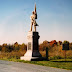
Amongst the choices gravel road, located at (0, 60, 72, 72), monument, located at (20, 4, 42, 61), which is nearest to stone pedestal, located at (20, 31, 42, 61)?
monument, located at (20, 4, 42, 61)

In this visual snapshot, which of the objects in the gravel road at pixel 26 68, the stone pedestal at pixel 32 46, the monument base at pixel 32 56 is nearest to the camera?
the gravel road at pixel 26 68

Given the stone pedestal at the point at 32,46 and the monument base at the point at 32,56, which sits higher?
the stone pedestal at the point at 32,46

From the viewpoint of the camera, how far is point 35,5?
2044cm

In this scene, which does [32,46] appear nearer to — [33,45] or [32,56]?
[33,45]

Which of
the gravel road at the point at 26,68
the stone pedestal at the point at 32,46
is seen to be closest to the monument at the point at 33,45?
the stone pedestal at the point at 32,46

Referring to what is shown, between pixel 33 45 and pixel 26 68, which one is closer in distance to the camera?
pixel 26 68

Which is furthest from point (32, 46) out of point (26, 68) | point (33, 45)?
point (26, 68)

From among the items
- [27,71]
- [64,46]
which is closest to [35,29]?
[64,46]

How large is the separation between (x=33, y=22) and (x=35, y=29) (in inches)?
40.0

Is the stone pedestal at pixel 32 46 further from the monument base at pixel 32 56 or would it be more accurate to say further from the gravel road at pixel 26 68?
the gravel road at pixel 26 68

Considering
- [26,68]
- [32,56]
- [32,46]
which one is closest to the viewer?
[26,68]

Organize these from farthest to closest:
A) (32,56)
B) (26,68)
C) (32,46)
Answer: (32,46)
(32,56)
(26,68)

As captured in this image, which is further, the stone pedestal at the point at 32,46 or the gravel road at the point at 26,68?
the stone pedestal at the point at 32,46

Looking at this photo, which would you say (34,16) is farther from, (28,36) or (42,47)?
(42,47)
